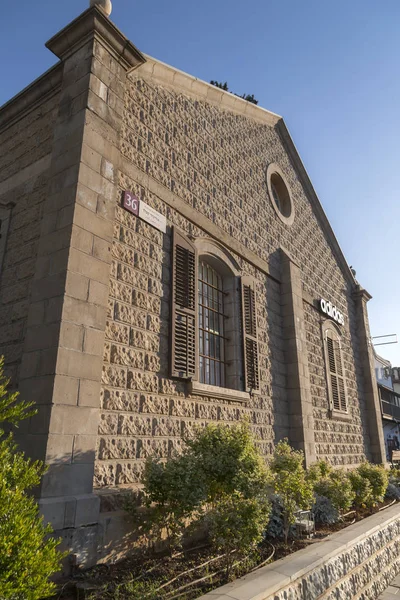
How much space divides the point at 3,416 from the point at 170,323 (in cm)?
374

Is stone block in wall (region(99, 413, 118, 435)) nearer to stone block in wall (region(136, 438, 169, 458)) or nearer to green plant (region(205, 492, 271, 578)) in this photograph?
stone block in wall (region(136, 438, 169, 458))

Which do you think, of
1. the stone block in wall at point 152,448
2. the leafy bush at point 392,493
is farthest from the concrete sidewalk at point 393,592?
the leafy bush at point 392,493

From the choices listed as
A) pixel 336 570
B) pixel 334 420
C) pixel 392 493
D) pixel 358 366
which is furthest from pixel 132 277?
pixel 358 366

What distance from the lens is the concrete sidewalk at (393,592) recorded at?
5.99m

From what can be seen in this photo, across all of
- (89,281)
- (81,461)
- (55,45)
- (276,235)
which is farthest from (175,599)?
(276,235)

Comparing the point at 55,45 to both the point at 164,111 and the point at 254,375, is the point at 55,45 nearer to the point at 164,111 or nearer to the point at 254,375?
the point at 164,111

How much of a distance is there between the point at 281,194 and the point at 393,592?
10.5 metres

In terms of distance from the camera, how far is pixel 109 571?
4.60 meters

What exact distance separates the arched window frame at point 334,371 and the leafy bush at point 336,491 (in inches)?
157

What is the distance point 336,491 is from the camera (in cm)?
806

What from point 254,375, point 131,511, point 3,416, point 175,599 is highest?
point 254,375

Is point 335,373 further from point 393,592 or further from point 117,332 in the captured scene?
point 117,332

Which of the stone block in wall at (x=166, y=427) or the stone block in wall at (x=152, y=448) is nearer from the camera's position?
the stone block in wall at (x=152, y=448)

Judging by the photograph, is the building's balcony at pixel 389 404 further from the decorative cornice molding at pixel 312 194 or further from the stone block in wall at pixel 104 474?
the stone block in wall at pixel 104 474
